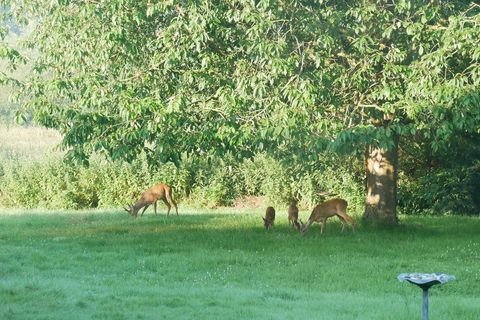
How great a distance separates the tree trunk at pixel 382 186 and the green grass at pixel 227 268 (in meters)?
0.42

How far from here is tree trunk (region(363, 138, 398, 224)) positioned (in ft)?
64.2

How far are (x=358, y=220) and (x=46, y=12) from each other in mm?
8471

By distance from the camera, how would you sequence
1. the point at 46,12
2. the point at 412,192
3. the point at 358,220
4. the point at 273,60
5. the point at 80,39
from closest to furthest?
the point at 273,60, the point at 80,39, the point at 46,12, the point at 358,220, the point at 412,192

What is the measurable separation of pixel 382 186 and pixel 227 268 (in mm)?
5894

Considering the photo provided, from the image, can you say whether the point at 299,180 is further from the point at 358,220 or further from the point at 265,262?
the point at 265,262

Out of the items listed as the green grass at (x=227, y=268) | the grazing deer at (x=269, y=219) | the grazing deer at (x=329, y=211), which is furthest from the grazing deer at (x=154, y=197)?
the grazing deer at (x=329, y=211)

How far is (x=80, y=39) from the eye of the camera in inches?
650

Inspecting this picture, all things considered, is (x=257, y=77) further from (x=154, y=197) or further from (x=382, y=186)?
(x=154, y=197)

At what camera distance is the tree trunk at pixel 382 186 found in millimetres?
19578

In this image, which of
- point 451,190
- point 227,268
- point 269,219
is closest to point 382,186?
point 269,219

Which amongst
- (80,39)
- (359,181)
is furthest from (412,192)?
(80,39)

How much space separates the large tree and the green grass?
184 cm

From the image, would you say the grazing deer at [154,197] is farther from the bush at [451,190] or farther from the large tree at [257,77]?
the large tree at [257,77]

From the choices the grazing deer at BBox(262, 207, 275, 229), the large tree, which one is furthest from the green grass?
the large tree
